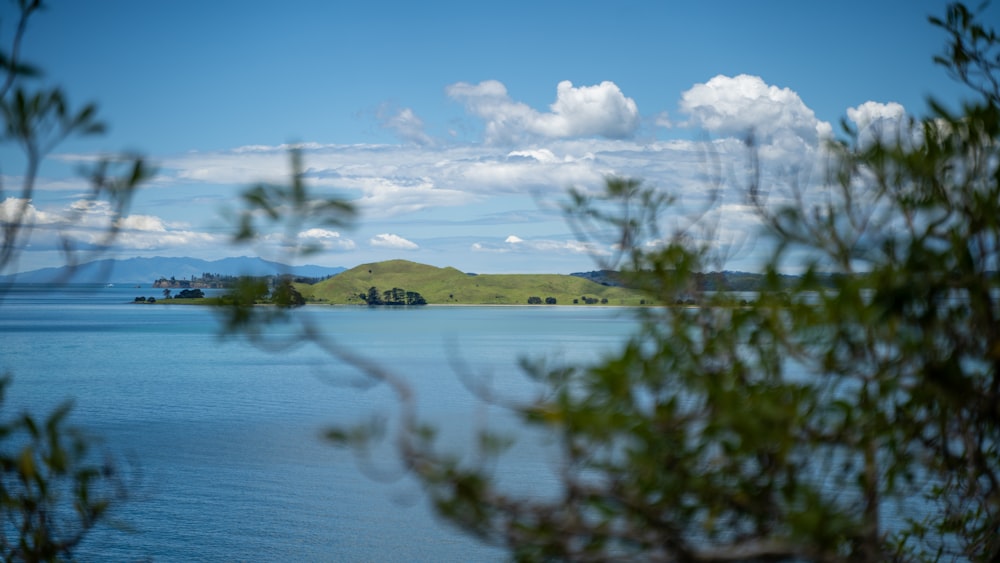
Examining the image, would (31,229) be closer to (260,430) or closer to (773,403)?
(773,403)

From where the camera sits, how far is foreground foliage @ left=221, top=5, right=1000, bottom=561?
8.36ft

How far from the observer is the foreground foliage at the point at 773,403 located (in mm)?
2547

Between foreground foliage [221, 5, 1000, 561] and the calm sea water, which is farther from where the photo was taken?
the calm sea water

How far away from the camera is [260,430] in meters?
61.4

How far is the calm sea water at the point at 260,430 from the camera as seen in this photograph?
126ft

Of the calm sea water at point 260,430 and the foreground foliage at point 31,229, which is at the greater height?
the foreground foliage at point 31,229

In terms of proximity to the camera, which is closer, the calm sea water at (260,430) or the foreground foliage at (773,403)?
the foreground foliage at (773,403)

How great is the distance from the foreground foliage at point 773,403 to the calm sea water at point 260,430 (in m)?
0.29

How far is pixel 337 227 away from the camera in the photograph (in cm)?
305

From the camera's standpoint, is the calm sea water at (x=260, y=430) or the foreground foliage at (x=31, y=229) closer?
the foreground foliage at (x=31, y=229)

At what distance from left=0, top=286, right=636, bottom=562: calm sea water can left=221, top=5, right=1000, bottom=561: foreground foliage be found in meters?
0.29

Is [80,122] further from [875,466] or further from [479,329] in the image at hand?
[479,329]

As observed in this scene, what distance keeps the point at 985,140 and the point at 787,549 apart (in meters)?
2.03

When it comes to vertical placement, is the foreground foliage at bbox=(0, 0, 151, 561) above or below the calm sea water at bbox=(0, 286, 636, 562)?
above
